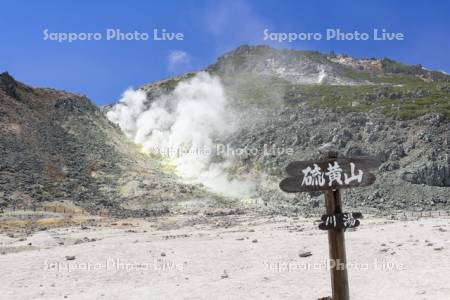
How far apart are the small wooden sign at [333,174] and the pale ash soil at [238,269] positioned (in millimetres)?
5416

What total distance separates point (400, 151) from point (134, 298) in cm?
4100

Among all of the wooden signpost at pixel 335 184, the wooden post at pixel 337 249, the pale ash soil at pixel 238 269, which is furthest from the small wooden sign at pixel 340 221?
the pale ash soil at pixel 238 269

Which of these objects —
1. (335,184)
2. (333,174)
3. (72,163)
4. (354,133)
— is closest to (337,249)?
(335,184)

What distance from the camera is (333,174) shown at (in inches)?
380

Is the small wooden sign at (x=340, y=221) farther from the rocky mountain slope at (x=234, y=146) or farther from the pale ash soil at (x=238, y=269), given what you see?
the rocky mountain slope at (x=234, y=146)

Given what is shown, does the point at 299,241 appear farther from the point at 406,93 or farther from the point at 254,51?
the point at 254,51

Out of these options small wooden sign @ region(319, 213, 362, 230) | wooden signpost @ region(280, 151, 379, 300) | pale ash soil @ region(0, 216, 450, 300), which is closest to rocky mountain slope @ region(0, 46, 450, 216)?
pale ash soil @ region(0, 216, 450, 300)

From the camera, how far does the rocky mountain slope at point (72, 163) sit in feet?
167

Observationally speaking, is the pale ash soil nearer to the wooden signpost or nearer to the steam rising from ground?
the wooden signpost

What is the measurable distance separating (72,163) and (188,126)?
2550 cm

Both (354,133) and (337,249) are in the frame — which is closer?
(337,249)

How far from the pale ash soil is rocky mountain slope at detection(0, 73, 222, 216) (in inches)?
946

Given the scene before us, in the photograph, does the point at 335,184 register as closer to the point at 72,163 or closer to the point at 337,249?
the point at 337,249

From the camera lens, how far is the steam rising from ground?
64.2 m
